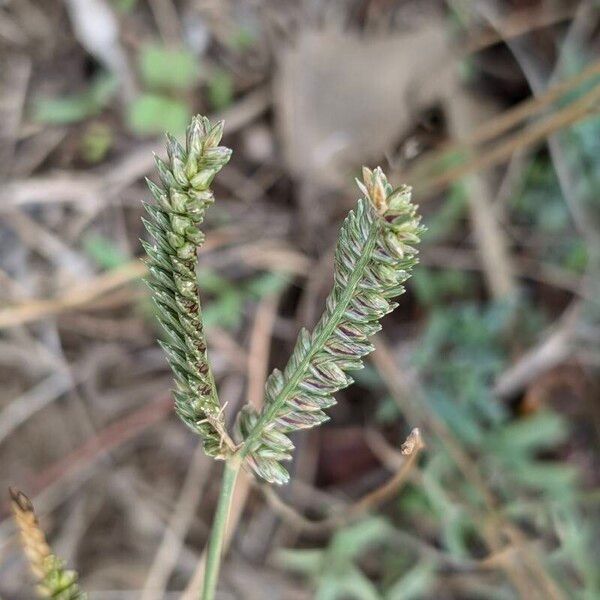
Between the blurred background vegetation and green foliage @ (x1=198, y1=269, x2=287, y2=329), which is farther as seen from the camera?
green foliage @ (x1=198, y1=269, x2=287, y2=329)

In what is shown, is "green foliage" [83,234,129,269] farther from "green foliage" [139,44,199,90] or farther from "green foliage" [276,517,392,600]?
"green foliage" [276,517,392,600]

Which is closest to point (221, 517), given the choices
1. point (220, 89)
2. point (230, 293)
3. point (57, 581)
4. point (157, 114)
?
point (57, 581)

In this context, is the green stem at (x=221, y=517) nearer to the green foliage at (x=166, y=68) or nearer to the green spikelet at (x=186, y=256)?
the green spikelet at (x=186, y=256)

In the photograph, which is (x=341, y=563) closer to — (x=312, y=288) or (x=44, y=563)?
(x=312, y=288)

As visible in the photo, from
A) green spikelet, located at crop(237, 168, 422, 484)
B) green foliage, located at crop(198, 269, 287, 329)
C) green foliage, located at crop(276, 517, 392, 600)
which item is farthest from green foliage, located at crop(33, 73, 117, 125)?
green spikelet, located at crop(237, 168, 422, 484)

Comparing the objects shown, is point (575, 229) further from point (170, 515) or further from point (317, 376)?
point (317, 376)

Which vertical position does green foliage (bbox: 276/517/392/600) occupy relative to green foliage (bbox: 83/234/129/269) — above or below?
below

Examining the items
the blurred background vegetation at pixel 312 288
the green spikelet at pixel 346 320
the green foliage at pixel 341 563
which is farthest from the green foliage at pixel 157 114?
the green spikelet at pixel 346 320

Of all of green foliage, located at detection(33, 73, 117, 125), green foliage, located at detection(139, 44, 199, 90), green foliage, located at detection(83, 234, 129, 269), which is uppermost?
green foliage, located at detection(139, 44, 199, 90)

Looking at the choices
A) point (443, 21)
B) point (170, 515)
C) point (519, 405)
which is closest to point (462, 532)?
point (519, 405)
